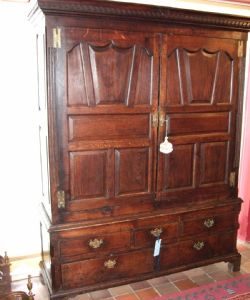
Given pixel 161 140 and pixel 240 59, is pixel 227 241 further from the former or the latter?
pixel 240 59

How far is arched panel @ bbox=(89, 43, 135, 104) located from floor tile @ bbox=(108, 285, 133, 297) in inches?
55.4

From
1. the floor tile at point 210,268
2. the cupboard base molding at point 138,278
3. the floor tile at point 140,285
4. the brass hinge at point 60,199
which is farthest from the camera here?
the floor tile at point 210,268

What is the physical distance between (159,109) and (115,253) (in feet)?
3.35

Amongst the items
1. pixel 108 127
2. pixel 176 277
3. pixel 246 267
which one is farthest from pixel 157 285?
pixel 108 127

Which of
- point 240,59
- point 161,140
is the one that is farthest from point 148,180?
point 240,59

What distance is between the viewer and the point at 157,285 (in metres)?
2.52

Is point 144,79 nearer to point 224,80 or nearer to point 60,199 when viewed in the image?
point 224,80

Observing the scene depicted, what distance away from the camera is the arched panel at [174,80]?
2.15 m

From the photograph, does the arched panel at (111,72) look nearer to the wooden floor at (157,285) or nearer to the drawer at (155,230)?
the drawer at (155,230)

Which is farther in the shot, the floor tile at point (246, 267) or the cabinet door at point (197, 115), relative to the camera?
the floor tile at point (246, 267)

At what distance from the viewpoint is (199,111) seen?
231cm

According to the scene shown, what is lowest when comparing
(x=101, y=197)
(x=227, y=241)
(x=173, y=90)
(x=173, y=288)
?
(x=173, y=288)

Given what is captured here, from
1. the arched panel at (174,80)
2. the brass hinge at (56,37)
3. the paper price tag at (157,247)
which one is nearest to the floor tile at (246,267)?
the paper price tag at (157,247)

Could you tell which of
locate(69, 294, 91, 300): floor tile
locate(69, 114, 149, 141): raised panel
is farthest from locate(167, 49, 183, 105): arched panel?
locate(69, 294, 91, 300): floor tile
